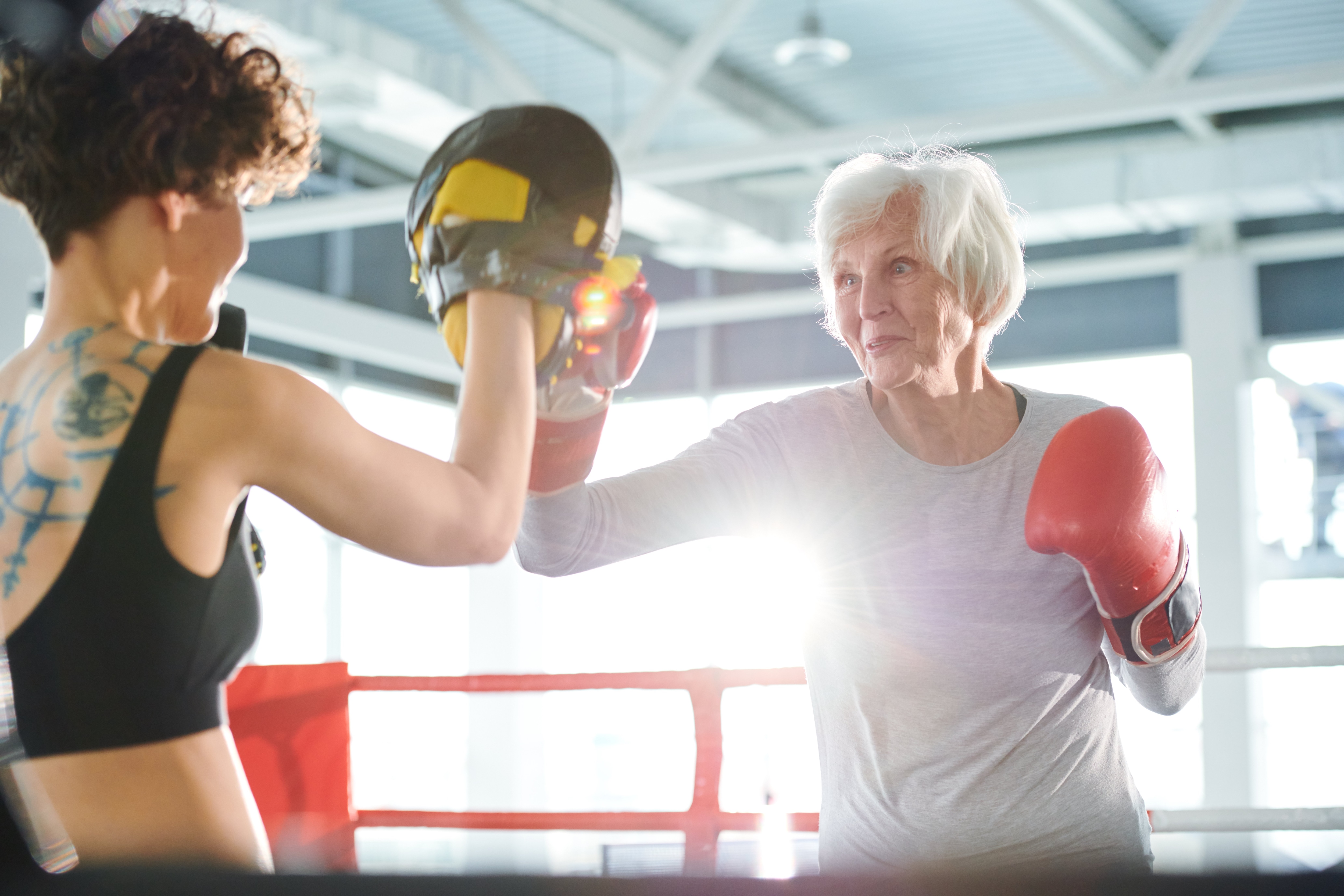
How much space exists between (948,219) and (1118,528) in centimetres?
43

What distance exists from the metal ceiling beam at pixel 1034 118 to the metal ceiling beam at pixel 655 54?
1.00m

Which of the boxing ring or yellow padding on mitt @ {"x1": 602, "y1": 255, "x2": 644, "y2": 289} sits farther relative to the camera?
the boxing ring

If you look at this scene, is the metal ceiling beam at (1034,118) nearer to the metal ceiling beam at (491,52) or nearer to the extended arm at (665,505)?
the metal ceiling beam at (491,52)

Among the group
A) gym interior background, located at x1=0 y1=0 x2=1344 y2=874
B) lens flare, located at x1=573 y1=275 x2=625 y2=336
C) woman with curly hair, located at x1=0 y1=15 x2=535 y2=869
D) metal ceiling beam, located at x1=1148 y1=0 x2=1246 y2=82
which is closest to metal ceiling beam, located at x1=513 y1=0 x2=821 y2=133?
gym interior background, located at x1=0 y1=0 x2=1344 y2=874

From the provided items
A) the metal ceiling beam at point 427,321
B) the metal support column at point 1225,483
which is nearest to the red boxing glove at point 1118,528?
the metal ceiling beam at point 427,321

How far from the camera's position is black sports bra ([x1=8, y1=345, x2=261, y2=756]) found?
2.06 feet

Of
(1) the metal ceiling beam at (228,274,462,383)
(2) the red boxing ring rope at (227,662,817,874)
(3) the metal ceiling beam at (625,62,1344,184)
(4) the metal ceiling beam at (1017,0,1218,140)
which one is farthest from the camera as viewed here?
(1) the metal ceiling beam at (228,274,462,383)

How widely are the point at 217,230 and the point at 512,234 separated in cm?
19

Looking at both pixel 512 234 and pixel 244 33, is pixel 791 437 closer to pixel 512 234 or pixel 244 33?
pixel 512 234

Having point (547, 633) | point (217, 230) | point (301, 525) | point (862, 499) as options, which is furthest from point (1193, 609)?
point (547, 633)

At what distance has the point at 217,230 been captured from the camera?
28.5 inches

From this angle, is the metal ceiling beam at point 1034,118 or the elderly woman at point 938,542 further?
the metal ceiling beam at point 1034,118

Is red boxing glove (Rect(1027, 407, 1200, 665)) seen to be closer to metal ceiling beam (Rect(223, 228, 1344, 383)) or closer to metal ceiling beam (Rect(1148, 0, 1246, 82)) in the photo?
metal ceiling beam (Rect(1148, 0, 1246, 82))

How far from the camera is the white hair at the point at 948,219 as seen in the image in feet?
4.68
